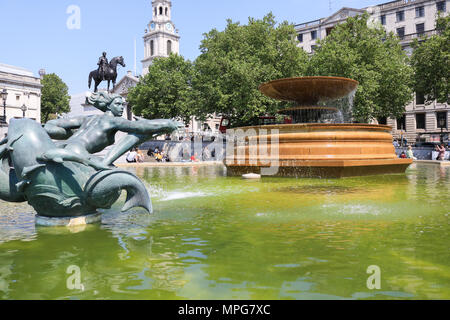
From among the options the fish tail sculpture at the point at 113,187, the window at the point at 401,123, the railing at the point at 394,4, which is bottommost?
the fish tail sculpture at the point at 113,187

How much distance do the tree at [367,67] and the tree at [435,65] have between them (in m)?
1.32

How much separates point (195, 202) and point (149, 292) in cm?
482

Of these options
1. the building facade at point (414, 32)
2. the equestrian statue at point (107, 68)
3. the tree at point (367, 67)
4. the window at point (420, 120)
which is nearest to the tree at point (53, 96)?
the equestrian statue at point (107, 68)

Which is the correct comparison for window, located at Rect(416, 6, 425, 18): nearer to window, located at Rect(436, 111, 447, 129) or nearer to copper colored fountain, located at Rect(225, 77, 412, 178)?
window, located at Rect(436, 111, 447, 129)

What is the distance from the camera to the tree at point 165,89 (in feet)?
156

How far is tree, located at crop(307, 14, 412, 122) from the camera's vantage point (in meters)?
31.6

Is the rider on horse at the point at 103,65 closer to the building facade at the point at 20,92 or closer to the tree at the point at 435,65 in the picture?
the tree at the point at 435,65

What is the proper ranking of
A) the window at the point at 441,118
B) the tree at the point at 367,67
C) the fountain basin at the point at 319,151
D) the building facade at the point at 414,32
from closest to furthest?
the fountain basin at the point at 319,151, the tree at the point at 367,67, the window at the point at 441,118, the building facade at the point at 414,32

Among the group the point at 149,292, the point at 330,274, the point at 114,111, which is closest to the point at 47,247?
the point at 149,292

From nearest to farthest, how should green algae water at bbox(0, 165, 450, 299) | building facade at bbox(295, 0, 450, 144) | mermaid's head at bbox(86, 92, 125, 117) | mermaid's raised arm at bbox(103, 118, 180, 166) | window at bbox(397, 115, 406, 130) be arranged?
green algae water at bbox(0, 165, 450, 299) → mermaid's raised arm at bbox(103, 118, 180, 166) → mermaid's head at bbox(86, 92, 125, 117) → building facade at bbox(295, 0, 450, 144) → window at bbox(397, 115, 406, 130)

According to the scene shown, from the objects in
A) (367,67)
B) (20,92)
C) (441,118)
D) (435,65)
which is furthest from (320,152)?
(20,92)

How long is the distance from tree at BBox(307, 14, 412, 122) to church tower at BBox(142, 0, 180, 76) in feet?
228

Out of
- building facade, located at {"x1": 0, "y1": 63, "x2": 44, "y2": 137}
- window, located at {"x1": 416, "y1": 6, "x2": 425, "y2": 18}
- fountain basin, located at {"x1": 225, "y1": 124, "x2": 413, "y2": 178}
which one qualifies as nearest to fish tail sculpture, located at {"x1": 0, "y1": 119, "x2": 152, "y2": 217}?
fountain basin, located at {"x1": 225, "y1": 124, "x2": 413, "y2": 178}

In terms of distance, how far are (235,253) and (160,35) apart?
101217 mm
